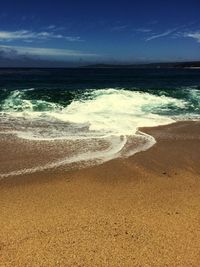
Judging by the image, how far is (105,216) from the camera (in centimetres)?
548

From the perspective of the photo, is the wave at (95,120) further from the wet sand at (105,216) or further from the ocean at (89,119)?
Result: the wet sand at (105,216)

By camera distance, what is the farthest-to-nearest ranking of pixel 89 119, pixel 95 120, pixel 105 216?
pixel 89 119 < pixel 95 120 < pixel 105 216

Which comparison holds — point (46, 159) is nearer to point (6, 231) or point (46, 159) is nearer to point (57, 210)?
point (57, 210)

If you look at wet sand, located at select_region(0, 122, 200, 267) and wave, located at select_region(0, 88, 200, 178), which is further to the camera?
wave, located at select_region(0, 88, 200, 178)

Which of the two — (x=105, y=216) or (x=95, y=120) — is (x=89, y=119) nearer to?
(x=95, y=120)

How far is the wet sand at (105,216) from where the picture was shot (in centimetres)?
451

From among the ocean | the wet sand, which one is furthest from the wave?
the wet sand

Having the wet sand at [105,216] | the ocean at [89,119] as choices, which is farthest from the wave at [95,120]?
the wet sand at [105,216]

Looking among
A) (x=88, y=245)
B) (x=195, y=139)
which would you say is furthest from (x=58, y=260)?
(x=195, y=139)

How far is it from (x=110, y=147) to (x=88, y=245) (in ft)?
15.5

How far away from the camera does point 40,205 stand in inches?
230

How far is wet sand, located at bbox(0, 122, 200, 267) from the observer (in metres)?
4.51

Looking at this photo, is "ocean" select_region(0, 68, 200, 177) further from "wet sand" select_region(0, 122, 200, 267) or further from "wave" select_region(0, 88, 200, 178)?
"wet sand" select_region(0, 122, 200, 267)

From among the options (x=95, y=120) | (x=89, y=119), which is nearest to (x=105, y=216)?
(x=95, y=120)
